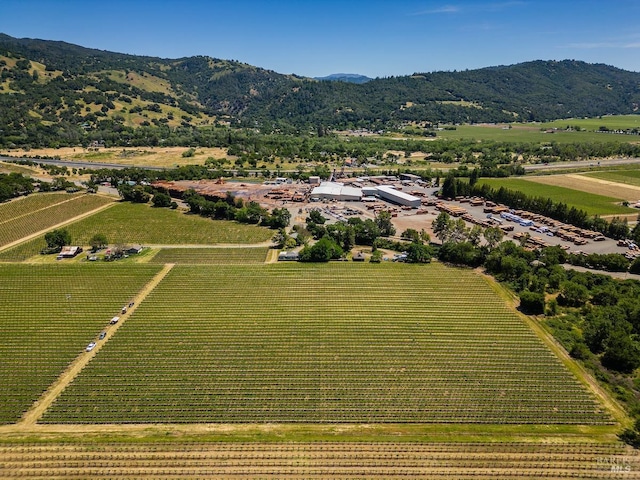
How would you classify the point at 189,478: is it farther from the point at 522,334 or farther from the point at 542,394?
the point at 522,334

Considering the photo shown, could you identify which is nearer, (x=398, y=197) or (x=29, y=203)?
(x=29, y=203)

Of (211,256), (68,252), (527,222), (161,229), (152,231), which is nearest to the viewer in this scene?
(68,252)

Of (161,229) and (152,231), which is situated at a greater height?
(161,229)

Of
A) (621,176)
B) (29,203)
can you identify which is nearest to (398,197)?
(621,176)

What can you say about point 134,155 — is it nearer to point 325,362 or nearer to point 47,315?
point 47,315

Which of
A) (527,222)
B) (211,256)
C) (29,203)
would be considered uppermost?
(527,222)

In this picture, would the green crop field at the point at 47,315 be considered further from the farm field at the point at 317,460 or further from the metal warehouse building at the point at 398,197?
the metal warehouse building at the point at 398,197

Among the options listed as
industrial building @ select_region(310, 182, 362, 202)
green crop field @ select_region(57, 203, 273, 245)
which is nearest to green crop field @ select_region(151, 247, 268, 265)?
green crop field @ select_region(57, 203, 273, 245)

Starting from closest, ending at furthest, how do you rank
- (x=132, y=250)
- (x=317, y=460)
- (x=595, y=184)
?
(x=317, y=460)
(x=132, y=250)
(x=595, y=184)
